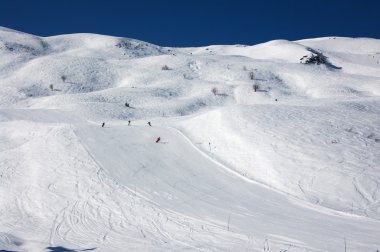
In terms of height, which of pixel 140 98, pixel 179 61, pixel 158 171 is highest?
pixel 179 61

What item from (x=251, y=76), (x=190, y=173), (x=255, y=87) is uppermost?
(x=251, y=76)

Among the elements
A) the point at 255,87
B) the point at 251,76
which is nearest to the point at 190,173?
the point at 255,87

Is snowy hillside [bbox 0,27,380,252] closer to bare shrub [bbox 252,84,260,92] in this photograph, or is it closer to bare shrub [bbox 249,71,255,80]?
bare shrub [bbox 252,84,260,92]

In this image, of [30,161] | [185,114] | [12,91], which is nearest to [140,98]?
[185,114]

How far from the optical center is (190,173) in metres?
13.1

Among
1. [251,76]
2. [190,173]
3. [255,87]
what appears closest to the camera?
[190,173]

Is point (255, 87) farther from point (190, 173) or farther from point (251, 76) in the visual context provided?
point (190, 173)

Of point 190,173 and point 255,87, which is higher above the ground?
point 255,87

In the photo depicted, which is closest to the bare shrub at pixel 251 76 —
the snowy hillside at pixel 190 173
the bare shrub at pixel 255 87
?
the bare shrub at pixel 255 87

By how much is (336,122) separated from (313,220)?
28.7 feet

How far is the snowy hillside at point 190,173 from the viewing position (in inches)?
322

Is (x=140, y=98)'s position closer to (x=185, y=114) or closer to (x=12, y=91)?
(x=185, y=114)

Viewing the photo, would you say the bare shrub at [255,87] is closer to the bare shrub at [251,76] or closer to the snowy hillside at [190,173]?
the snowy hillside at [190,173]

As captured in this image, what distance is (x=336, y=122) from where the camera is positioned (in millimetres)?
16625
